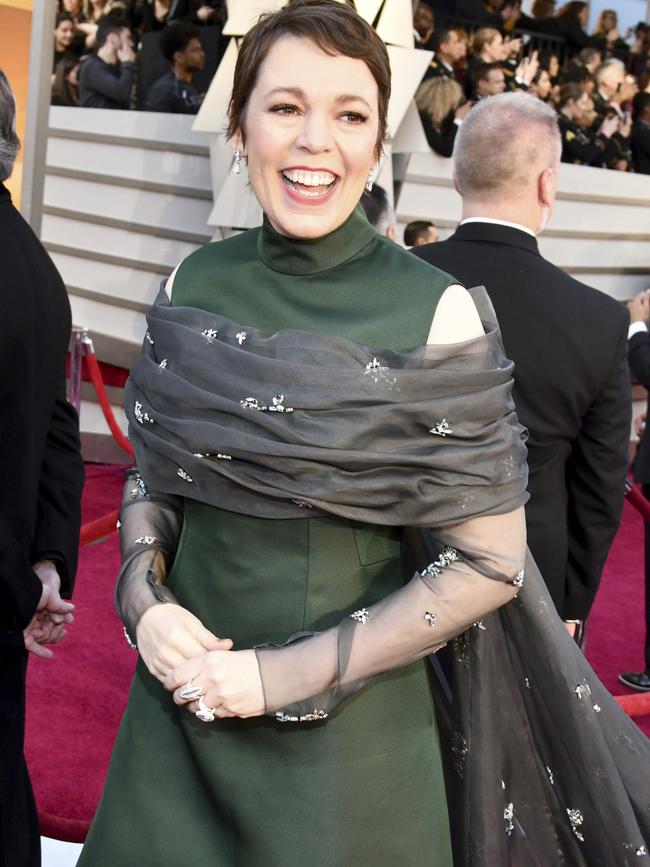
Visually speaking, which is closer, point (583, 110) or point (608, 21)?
point (583, 110)

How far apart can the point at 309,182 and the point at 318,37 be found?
7.4 inches

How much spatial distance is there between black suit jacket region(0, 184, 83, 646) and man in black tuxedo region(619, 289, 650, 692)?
2687 mm

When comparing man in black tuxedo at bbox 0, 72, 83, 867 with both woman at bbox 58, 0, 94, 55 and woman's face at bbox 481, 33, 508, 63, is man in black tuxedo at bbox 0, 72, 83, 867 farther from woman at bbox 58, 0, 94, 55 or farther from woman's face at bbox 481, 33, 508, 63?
woman's face at bbox 481, 33, 508, 63

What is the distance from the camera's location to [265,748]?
1523mm

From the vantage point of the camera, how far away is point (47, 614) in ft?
6.55

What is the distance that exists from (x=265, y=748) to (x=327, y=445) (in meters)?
0.43

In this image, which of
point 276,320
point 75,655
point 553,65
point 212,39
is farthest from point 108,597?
point 553,65

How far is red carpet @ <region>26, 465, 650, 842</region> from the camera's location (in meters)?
3.32

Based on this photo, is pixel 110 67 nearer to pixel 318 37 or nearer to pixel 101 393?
pixel 101 393

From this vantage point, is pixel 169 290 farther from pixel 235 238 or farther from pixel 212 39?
pixel 212 39

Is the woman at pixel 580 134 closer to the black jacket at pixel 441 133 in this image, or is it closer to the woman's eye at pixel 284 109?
the black jacket at pixel 441 133

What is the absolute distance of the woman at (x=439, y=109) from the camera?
288 inches

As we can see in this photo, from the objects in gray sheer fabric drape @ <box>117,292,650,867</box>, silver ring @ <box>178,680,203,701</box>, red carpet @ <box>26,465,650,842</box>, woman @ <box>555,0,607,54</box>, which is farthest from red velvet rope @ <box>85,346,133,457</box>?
woman @ <box>555,0,607,54</box>

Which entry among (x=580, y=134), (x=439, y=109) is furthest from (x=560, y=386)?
(x=580, y=134)
